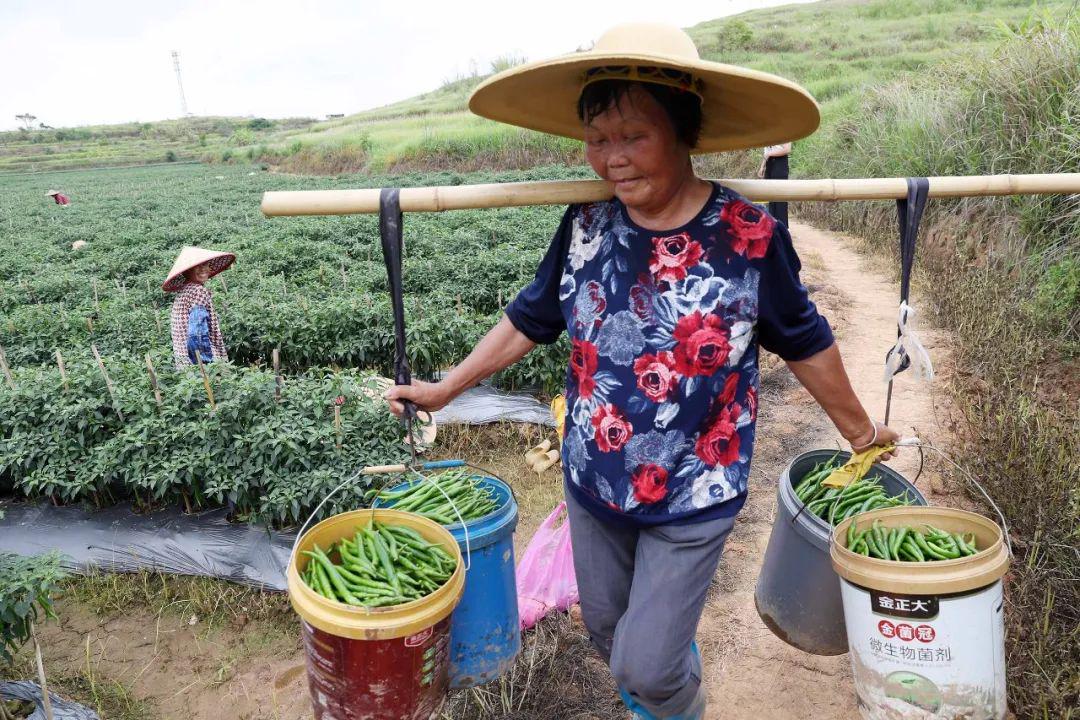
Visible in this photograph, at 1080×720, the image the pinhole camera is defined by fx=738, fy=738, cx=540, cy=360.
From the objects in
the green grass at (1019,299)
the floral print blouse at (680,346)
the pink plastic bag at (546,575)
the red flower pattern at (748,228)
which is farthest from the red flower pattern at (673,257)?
the green grass at (1019,299)

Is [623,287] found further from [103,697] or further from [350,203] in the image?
[103,697]

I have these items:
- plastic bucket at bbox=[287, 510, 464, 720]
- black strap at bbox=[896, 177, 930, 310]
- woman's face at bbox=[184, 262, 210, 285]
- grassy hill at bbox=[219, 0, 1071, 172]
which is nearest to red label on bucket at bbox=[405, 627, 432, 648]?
plastic bucket at bbox=[287, 510, 464, 720]

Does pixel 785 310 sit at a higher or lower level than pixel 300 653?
higher

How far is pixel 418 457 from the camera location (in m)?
5.02

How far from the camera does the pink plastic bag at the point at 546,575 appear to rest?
3.44 meters

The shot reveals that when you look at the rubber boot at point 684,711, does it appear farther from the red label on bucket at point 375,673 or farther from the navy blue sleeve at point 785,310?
the navy blue sleeve at point 785,310

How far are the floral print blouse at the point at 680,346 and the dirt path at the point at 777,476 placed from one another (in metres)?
1.43

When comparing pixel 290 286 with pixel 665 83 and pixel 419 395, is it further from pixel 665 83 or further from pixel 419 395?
pixel 665 83

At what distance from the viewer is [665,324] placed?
2.07 m

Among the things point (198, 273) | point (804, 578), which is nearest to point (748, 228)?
point (804, 578)

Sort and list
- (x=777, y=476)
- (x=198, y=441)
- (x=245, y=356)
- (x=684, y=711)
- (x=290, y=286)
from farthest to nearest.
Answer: (x=290, y=286) → (x=245, y=356) → (x=777, y=476) → (x=198, y=441) → (x=684, y=711)

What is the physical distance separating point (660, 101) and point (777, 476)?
3533 millimetres

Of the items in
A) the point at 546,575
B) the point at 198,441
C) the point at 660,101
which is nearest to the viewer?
the point at 660,101

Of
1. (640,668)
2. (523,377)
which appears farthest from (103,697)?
(523,377)
